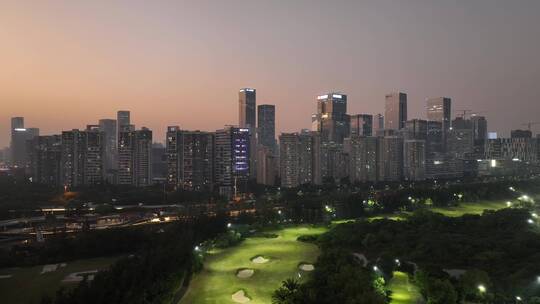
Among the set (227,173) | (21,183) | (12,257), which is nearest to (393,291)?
(12,257)

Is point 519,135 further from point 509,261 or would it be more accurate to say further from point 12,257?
point 12,257

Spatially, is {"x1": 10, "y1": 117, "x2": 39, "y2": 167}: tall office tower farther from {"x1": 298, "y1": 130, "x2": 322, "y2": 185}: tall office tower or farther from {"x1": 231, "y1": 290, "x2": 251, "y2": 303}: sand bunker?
{"x1": 231, "y1": 290, "x2": 251, "y2": 303}: sand bunker

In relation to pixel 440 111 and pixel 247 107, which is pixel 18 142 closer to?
pixel 247 107

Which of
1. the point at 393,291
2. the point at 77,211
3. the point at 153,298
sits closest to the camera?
the point at 153,298

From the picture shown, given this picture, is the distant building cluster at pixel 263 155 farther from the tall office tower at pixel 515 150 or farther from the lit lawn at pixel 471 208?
the lit lawn at pixel 471 208

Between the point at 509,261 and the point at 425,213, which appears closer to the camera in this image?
the point at 509,261

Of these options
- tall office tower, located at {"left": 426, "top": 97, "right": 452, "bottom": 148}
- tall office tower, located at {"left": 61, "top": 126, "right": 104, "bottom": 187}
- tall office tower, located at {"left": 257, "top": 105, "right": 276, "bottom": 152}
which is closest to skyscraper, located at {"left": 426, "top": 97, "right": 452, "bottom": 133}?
tall office tower, located at {"left": 426, "top": 97, "right": 452, "bottom": 148}
